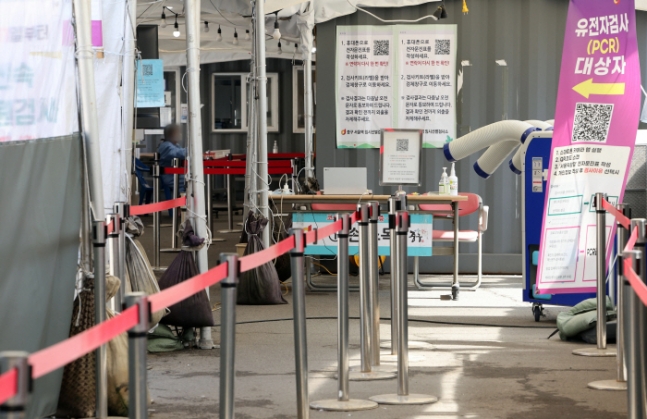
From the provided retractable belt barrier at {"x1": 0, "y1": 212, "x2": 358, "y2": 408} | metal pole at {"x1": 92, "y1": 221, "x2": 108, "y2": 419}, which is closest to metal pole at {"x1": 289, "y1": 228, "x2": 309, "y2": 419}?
retractable belt barrier at {"x1": 0, "y1": 212, "x2": 358, "y2": 408}

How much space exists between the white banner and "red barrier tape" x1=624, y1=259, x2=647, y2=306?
242cm

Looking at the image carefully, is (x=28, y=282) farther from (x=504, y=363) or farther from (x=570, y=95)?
(x=570, y=95)

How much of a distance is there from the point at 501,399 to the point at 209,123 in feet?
52.9

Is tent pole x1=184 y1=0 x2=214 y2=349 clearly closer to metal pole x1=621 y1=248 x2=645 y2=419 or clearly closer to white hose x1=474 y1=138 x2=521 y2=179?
white hose x1=474 y1=138 x2=521 y2=179

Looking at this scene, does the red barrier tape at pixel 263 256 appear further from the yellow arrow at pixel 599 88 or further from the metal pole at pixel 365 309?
the yellow arrow at pixel 599 88

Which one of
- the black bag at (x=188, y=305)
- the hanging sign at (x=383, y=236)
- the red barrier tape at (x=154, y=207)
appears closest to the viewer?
the red barrier tape at (x=154, y=207)

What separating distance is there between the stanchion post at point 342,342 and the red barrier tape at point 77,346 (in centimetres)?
218

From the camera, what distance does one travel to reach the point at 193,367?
606 cm

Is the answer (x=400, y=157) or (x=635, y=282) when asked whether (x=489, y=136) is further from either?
(x=635, y=282)

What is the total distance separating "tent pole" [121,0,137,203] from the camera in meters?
6.12

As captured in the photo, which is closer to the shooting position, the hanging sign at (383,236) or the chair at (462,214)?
the hanging sign at (383,236)

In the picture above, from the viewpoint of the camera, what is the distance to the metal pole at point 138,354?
285 centimetres

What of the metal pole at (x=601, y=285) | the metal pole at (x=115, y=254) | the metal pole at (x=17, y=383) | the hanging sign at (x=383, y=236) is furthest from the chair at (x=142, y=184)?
the metal pole at (x=17, y=383)

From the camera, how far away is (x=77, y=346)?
254cm
